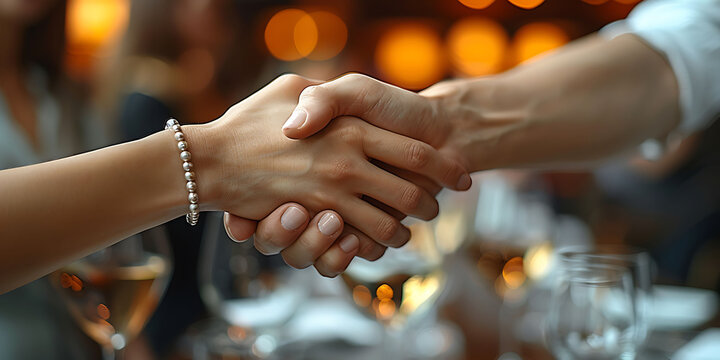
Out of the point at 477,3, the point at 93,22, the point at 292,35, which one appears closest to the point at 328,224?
the point at 93,22

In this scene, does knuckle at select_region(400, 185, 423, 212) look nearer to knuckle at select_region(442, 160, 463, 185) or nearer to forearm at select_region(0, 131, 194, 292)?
knuckle at select_region(442, 160, 463, 185)

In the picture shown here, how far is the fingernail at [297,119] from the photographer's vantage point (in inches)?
30.6

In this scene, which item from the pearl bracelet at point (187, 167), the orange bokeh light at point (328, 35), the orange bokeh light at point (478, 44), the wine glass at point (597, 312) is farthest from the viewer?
the orange bokeh light at point (328, 35)

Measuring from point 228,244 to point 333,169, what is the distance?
0.50 feet

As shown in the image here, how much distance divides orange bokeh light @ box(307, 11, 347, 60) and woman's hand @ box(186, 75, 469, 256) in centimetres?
558

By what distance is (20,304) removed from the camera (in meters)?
1.25

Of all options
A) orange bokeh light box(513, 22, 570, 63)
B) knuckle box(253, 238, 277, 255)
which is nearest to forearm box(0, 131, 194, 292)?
knuckle box(253, 238, 277, 255)

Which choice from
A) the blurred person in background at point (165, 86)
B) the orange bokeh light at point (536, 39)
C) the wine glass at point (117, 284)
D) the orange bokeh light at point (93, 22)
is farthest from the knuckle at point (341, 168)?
the orange bokeh light at point (536, 39)

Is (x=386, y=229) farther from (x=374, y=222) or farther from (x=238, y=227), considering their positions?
(x=238, y=227)

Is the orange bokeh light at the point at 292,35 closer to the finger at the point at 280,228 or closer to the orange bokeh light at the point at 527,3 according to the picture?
the orange bokeh light at the point at 527,3

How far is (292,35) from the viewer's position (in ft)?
24.1

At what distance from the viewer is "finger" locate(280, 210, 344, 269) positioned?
0.81 metres

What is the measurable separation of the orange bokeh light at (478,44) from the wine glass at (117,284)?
5.42 metres

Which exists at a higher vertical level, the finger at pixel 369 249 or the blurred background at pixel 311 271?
the finger at pixel 369 249
